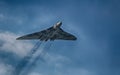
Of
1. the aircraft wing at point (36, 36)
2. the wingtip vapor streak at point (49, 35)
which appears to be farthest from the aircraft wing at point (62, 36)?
the aircraft wing at point (36, 36)

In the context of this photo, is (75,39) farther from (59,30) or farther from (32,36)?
(32,36)

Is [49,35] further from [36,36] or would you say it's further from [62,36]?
[62,36]

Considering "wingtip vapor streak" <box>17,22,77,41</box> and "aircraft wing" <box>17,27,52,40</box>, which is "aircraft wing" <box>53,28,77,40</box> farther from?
"aircraft wing" <box>17,27,52,40</box>

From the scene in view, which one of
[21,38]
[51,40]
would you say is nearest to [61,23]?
[51,40]

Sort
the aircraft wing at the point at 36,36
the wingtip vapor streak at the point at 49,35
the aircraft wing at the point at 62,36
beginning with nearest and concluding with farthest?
the wingtip vapor streak at the point at 49,35 → the aircraft wing at the point at 36,36 → the aircraft wing at the point at 62,36

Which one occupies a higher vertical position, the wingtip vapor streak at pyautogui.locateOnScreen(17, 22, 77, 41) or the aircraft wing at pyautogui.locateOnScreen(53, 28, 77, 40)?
the aircraft wing at pyautogui.locateOnScreen(53, 28, 77, 40)

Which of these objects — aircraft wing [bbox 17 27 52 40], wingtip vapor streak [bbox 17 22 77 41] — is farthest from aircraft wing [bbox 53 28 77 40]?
aircraft wing [bbox 17 27 52 40]

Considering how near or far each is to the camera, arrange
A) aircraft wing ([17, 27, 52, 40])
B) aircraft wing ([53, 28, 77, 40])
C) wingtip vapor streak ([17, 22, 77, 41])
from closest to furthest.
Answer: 1. wingtip vapor streak ([17, 22, 77, 41])
2. aircraft wing ([17, 27, 52, 40])
3. aircraft wing ([53, 28, 77, 40])

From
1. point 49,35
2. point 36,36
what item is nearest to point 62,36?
point 49,35

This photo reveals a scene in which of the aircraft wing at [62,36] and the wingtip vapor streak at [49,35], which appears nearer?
the wingtip vapor streak at [49,35]

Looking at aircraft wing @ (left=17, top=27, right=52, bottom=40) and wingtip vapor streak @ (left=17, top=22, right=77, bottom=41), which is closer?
wingtip vapor streak @ (left=17, top=22, right=77, bottom=41)

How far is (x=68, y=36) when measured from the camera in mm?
154500

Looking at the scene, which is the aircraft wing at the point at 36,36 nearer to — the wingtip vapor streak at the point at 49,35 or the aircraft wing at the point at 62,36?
the wingtip vapor streak at the point at 49,35

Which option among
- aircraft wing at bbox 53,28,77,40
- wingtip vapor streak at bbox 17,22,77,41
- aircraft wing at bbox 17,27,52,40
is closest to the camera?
wingtip vapor streak at bbox 17,22,77,41
